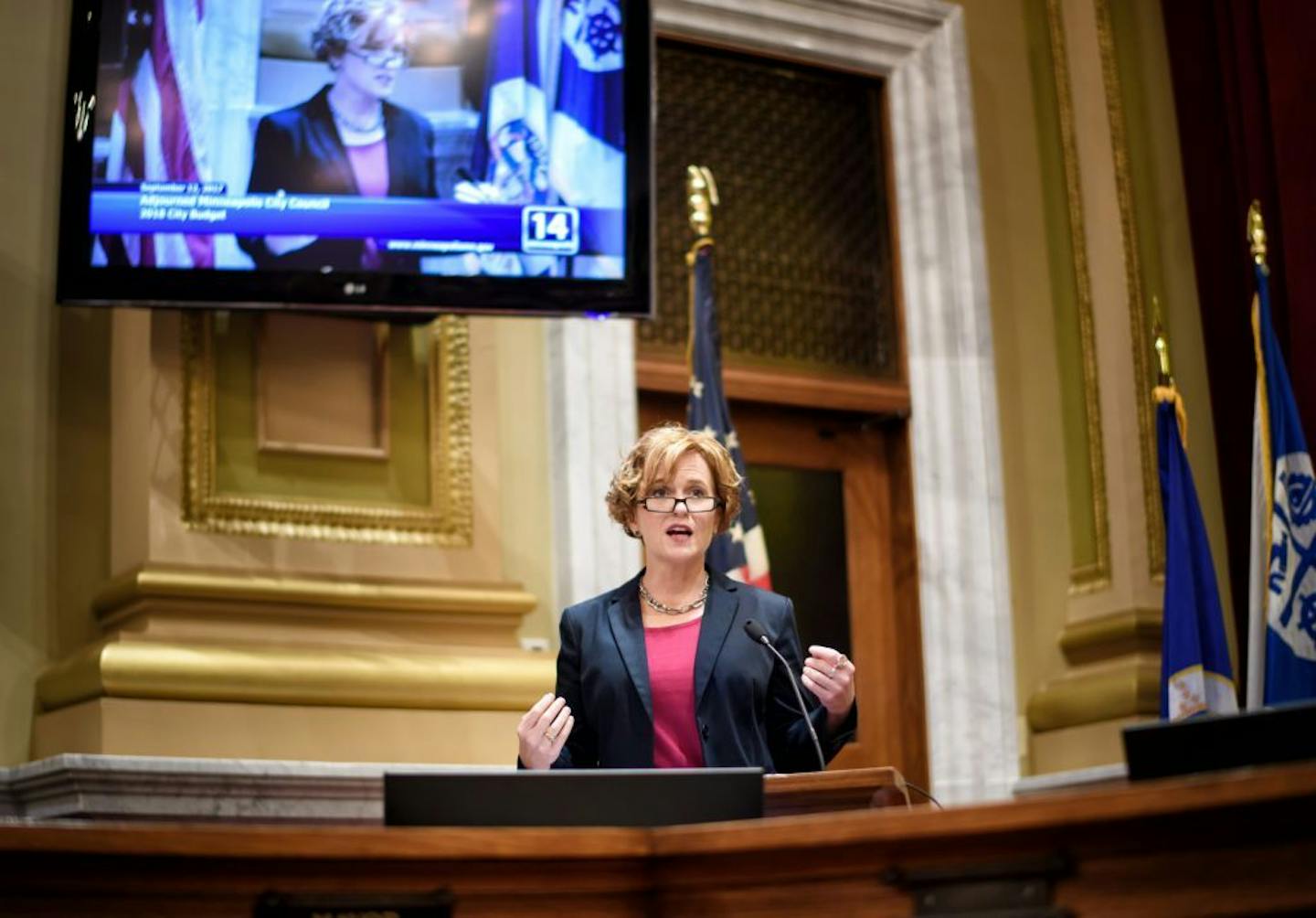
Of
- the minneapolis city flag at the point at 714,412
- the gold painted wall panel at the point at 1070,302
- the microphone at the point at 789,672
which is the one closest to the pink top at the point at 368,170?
the minneapolis city flag at the point at 714,412

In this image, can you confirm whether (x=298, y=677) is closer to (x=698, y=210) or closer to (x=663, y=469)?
(x=663, y=469)

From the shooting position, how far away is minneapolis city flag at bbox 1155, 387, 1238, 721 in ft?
15.3

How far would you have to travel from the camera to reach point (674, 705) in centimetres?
290

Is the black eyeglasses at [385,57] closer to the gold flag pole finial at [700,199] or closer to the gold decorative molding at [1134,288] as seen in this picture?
the gold flag pole finial at [700,199]

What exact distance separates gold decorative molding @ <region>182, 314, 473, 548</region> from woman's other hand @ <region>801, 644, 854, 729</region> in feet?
6.02

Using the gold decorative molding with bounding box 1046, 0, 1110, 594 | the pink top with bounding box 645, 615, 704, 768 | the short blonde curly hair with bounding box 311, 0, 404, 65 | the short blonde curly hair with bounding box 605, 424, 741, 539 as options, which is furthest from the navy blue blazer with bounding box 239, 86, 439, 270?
the gold decorative molding with bounding box 1046, 0, 1110, 594

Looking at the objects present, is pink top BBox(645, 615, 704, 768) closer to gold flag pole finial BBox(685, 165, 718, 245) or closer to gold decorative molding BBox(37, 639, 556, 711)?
gold decorative molding BBox(37, 639, 556, 711)

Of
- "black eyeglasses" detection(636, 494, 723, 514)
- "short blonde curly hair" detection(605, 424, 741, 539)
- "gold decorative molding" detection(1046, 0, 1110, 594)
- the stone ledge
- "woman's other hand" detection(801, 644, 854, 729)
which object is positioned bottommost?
the stone ledge

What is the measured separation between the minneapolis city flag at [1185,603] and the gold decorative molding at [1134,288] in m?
0.40

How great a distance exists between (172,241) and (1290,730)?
2.88 m

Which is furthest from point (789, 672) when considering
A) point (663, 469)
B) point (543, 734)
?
point (663, 469)

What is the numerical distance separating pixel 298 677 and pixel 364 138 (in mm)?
1259

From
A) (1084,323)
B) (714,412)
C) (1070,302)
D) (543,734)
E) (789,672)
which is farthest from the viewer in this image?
(1070,302)

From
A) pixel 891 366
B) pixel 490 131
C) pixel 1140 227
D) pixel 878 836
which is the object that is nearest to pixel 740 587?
pixel 878 836
